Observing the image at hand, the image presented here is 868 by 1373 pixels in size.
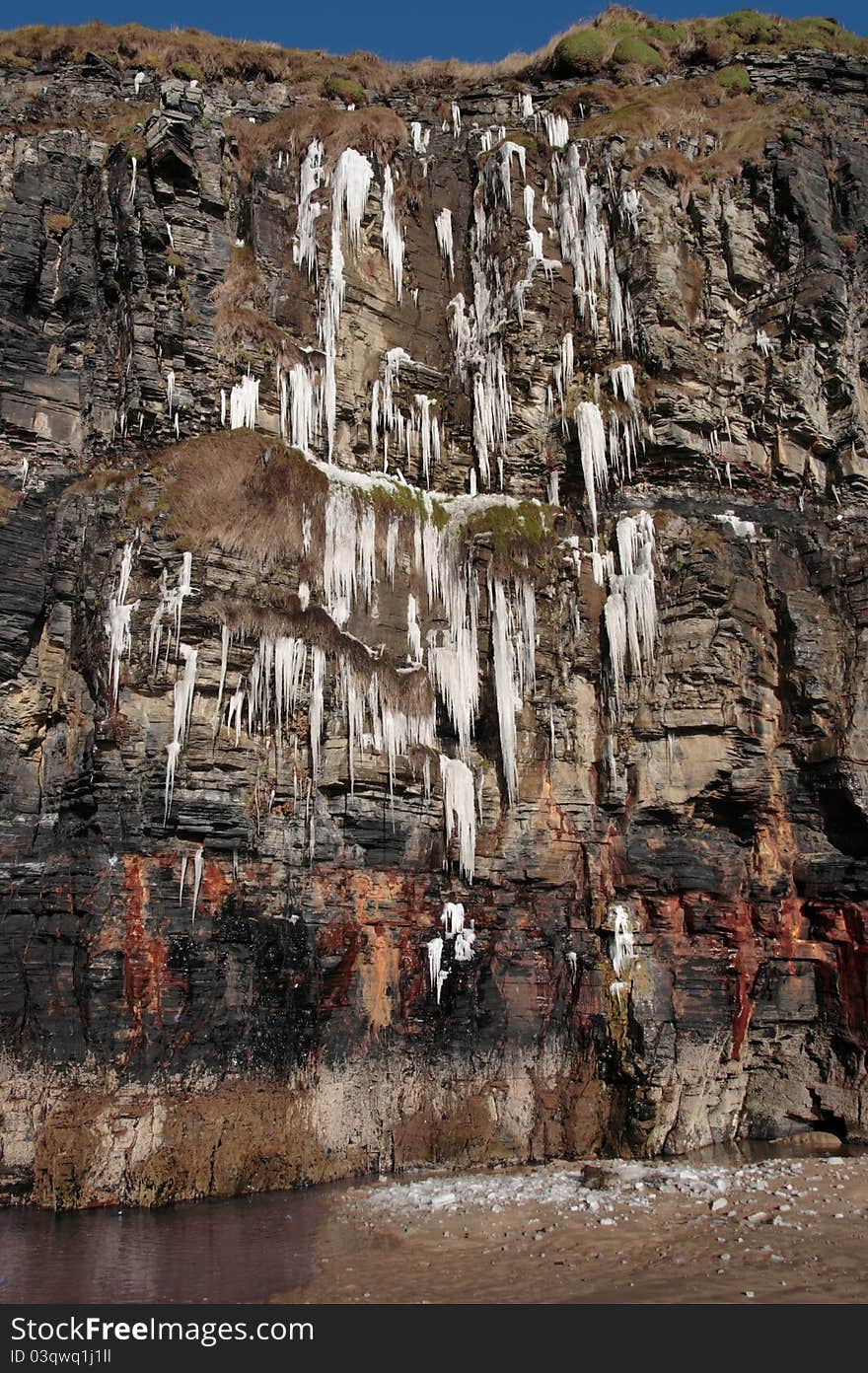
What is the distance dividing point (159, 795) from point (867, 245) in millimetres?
20771

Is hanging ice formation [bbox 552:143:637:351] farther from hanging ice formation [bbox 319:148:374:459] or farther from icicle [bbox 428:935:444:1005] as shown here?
icicle [bbox 428:935:444:1005]

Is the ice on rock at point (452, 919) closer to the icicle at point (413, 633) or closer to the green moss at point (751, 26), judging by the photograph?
the icicle at point (413, 633)

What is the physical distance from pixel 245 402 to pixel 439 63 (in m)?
14.3

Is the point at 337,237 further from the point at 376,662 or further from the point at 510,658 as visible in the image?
the point at 510,658

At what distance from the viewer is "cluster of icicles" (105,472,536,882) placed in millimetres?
16891

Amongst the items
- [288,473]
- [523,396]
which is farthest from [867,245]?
[288,473]

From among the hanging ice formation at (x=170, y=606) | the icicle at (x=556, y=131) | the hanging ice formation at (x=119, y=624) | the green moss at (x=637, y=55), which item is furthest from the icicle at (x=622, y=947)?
Result: the green moss at (x=637, y=55)

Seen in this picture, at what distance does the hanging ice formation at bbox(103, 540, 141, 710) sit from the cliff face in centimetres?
7

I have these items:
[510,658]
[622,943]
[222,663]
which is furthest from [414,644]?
[622,943]

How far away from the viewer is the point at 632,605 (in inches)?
774

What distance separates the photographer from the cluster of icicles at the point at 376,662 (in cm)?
1689

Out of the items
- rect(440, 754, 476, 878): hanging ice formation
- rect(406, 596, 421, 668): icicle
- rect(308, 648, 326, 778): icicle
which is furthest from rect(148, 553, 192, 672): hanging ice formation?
rect(440, 754, 476, 878): hanging ice formation

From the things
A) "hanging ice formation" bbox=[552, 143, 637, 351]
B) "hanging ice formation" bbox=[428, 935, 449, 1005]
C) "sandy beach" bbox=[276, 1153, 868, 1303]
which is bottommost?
"sandy beach" bbox=[276, 1153, 868, 1303]
